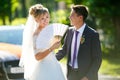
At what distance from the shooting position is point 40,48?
6.38m

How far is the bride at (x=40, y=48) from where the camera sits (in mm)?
6391

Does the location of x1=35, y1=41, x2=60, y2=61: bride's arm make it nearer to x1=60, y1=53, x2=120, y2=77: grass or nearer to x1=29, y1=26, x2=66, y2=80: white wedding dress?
x1=29, y1=26, x2=66, y2=80: white wedding dress

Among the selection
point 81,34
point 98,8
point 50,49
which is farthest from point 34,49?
point 98,8

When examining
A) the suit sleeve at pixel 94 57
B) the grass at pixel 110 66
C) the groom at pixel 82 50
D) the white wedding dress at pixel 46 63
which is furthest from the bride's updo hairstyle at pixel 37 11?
the grass at pixel 110 66

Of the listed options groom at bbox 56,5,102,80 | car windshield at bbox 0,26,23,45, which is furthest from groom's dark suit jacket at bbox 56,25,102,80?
car windshield at bbox 0,26,23,45

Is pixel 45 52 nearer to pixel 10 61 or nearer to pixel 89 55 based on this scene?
pixel 89 55

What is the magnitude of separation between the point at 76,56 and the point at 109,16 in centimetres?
1348

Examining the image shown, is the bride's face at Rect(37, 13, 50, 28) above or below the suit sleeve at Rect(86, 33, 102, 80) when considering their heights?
above

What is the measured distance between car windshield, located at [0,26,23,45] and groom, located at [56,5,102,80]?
5.52m

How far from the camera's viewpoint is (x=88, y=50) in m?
6.44

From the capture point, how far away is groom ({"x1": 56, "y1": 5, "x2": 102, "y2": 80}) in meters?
6.40

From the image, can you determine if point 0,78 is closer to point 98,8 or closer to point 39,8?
point 39,8

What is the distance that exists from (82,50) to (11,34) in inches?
235

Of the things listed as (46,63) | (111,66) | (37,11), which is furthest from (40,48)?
(111,66)
